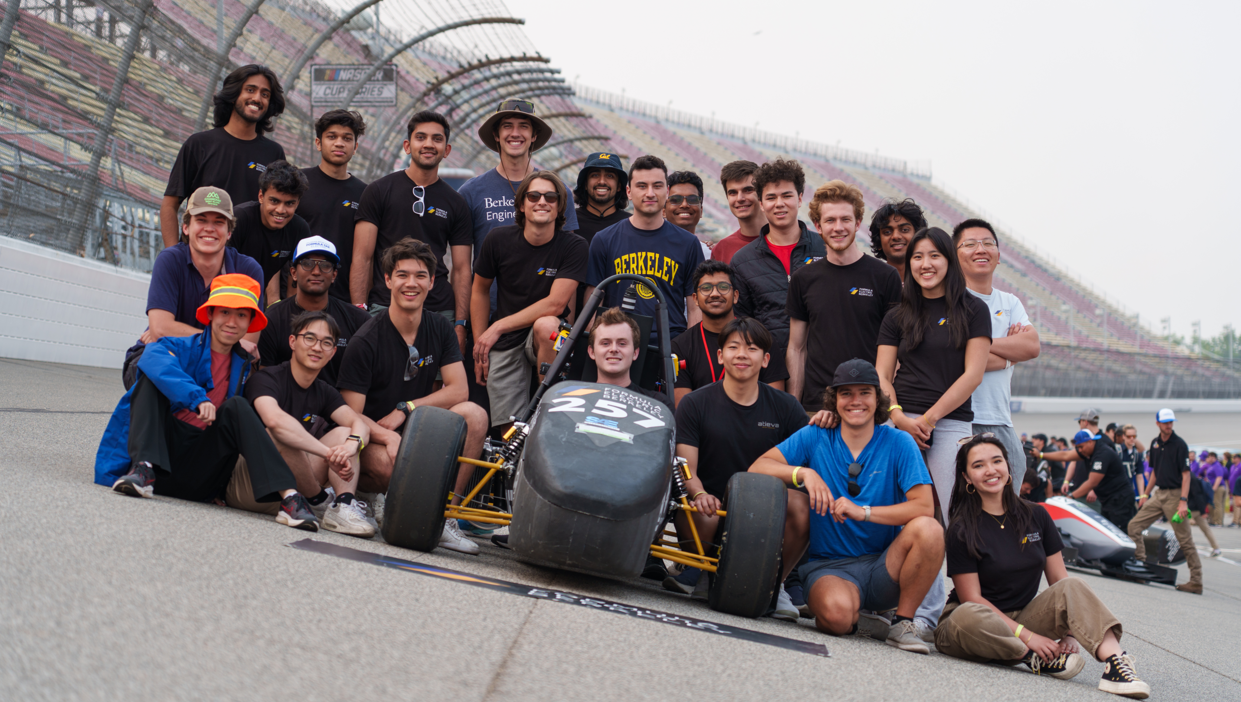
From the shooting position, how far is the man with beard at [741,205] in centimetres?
574

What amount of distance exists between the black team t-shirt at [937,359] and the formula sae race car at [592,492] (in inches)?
44.5

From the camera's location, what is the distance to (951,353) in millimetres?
4406

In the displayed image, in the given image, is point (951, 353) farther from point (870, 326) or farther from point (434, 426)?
point (434, 426)

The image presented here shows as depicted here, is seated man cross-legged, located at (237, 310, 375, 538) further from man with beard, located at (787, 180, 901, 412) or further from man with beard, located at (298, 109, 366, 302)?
man with beard, located at (787, 180, 901, 412)

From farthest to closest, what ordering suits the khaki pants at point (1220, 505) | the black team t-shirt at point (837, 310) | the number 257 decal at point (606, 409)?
the khaki pants at point (1220, 505) < the black team t-shirt at point (837, 310) < the number 257 decal at point (606, 409)

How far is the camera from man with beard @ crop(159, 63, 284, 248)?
5.17 metres

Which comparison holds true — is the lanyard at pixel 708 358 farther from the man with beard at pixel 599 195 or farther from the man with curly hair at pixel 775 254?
the man with beard at pixel 599 195

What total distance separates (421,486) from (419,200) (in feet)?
7.02

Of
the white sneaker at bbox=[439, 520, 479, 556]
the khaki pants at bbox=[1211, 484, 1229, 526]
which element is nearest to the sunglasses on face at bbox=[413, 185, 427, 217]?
the white sneaker at bbox=[439, 520, 479, 556]

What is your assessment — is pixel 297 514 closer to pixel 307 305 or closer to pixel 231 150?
pixel 307 305

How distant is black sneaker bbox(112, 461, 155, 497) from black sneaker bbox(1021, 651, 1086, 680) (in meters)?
3.51

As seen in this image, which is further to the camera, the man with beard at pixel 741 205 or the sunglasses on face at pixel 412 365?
the man with beard at pixel 741 205

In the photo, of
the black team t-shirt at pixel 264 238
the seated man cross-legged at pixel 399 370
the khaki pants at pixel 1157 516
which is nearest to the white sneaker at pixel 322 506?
the seated man cross-legged at pixel 399 370

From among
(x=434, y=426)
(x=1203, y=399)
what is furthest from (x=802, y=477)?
(x=1203, y=399)
